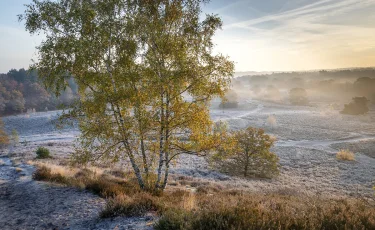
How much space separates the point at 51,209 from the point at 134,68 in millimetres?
7315

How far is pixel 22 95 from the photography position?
316 ft

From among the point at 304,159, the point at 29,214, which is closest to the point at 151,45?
the point at 29,214

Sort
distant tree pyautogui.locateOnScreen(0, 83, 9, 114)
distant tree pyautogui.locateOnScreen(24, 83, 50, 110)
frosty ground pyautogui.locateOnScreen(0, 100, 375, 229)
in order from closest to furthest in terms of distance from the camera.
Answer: frosty ground pyautogui.locateOnScreen(0, 100, 375, 229)
distant tree pyautogui.locateOnScreen(0, 83, 9, 114)
distant tree pyautogui.locateOnScreen(24, 83, 50, 110)

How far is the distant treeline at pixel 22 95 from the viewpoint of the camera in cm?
8919

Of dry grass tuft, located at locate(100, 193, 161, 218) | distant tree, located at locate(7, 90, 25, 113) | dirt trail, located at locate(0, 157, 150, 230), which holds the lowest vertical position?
dirt trail, located at locate(0, 157, 150, 230)

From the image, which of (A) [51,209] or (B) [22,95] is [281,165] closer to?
(A) [51,209]

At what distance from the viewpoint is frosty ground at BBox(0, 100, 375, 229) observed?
976cm

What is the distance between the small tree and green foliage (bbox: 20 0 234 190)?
16.7 meters

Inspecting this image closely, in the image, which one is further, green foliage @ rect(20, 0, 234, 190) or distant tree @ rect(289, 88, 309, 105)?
distant tree @ rect(289, 88, 309, 105)

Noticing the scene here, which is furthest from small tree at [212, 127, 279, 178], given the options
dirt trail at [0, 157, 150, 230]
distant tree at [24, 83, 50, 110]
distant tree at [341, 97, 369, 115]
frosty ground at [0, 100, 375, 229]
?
distant tree at [24, 83, 50, 110]

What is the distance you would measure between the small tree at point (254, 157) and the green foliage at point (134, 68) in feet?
54.9

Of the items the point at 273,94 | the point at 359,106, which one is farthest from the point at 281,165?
the point at 273,94

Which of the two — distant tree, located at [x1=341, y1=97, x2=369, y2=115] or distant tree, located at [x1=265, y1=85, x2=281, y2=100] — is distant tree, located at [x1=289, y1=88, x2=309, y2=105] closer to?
distant tree, located at [x1=265, y1=85, x2=281, y2=100]

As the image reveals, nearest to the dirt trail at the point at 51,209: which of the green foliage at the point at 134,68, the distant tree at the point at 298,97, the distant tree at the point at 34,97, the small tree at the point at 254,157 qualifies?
the green foliage at the point at 134,68
